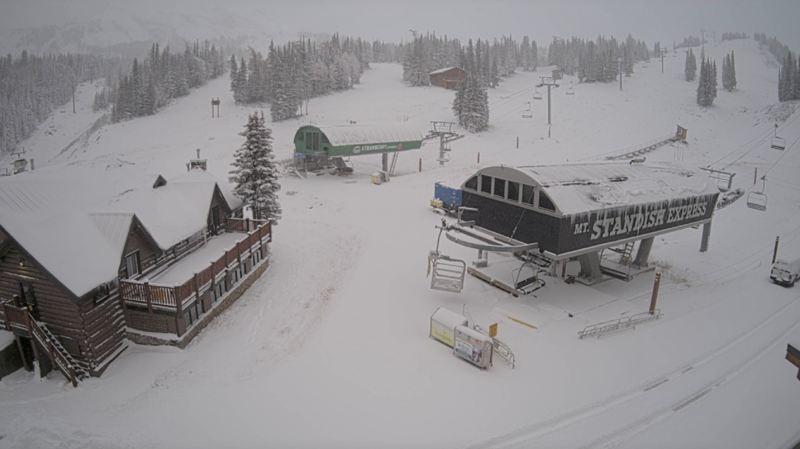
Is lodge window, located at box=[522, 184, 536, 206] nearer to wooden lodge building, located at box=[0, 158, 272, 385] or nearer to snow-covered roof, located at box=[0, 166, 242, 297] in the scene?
wooden lodge building, located at box=[0, 158, 272, 385]

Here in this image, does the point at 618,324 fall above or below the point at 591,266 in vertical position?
below

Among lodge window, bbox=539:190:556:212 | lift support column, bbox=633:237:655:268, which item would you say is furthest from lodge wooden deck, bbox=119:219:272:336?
lift support column, bbox=633:237:655:268

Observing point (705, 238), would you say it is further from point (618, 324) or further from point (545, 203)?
point (545, 203)

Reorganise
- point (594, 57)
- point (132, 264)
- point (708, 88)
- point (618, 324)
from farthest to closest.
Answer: point (594, 57)
point (708, 88)
point (618, 324)
point (132, 264)

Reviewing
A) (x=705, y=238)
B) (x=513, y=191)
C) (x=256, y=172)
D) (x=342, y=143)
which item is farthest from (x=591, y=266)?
(x=342, y=143)

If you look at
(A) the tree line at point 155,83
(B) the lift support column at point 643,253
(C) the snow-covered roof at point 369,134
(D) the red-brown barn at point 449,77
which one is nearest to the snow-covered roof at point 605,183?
(B) the lift support column at point 643,253

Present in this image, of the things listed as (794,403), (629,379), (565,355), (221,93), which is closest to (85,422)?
(565,355)
